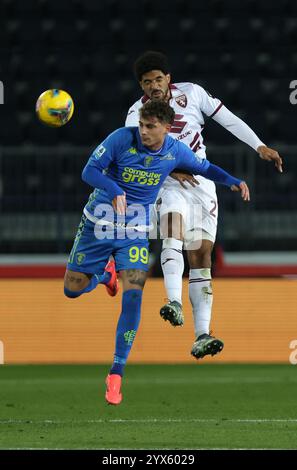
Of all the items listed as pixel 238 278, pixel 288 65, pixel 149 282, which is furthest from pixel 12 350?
pixel 288 65

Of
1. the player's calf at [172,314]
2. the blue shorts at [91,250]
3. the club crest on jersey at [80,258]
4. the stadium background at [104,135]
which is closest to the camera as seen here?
the player's calf at [172,314]

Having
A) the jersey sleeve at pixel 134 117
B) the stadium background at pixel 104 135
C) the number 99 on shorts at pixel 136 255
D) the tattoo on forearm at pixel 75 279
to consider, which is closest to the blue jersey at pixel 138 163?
the number 99 on shorts at pixel 136 255

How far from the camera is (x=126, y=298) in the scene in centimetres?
863

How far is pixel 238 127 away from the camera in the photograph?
9.06 m

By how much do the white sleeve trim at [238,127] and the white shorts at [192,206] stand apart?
511 millimetres

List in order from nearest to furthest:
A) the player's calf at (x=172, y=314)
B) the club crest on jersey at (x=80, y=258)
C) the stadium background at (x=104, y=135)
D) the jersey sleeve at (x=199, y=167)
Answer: the player's calf at (x=172, y=314) < the jersey sleeve at (x=199, y=167) < the club crest on jersey at (x=80, y=258) < the stadium background at (x=104, y=135)

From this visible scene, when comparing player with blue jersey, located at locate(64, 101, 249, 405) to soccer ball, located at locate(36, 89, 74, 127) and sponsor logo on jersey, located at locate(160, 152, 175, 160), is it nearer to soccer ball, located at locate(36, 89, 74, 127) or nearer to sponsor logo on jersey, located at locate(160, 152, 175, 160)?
sponsor logo on jersey, located at locate(160, 152, 175, 160)

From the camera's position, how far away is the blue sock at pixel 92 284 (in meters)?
9.13

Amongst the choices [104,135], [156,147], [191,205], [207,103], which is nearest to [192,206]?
[191,205]

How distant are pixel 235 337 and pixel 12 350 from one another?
2301 millimetres

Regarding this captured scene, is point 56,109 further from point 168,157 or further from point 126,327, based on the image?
point 126,327

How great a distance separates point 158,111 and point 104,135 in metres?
9.27

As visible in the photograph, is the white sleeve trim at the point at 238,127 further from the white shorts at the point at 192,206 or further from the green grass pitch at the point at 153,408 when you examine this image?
the green grass pitch at the point at 153,408

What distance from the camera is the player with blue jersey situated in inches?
330
